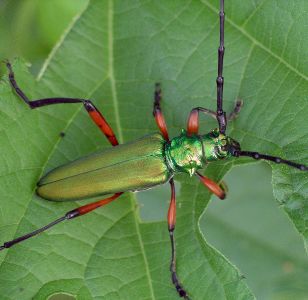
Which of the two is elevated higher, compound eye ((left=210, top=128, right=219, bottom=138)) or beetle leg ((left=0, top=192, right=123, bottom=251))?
compound eye ((left=210, top=128, right=219, bottom=138))

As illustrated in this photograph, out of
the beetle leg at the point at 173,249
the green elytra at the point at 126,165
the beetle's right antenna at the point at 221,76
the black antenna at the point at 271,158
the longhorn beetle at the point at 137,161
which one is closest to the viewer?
the black antenna at the point at 271,158

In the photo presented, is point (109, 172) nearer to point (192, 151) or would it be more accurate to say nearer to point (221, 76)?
point (192, 151)

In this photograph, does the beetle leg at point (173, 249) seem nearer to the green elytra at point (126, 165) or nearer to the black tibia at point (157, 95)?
the green elytra at point (126, 165)

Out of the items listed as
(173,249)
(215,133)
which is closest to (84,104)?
(215,133)

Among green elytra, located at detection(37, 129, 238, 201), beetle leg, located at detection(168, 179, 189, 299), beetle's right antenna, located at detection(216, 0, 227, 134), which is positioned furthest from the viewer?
green elytra, located at detection(37, 129, 238, 201)

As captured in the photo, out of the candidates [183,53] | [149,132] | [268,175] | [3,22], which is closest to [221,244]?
[268,175]

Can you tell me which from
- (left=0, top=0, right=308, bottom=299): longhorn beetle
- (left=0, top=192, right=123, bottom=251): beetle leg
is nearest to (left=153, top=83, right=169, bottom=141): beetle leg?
(left=0, top=0, right=308, bottom=299): longhorn beetle

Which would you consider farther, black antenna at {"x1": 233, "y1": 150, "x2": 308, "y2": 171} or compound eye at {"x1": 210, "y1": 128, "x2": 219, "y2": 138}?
compound eye at {"x1": 210, "y1": 128, "x2": 219, "y2": 138}

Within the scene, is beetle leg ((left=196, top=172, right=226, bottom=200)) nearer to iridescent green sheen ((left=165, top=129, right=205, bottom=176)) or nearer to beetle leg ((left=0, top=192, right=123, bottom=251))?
iridescent green sheen ((left=165, top=129, right=205, bottom=176))

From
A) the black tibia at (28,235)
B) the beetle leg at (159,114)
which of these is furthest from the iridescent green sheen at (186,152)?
the black tibia at (28,235)
